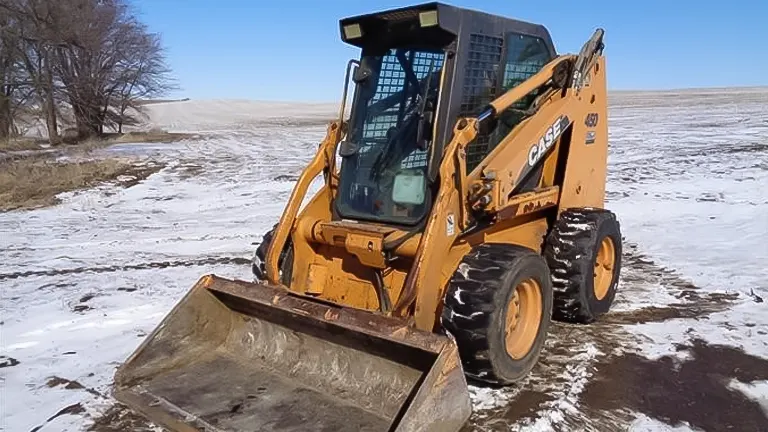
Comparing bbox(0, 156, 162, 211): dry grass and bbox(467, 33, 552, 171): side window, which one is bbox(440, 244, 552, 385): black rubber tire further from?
bbox(0, 156, 162, 211): dry grass

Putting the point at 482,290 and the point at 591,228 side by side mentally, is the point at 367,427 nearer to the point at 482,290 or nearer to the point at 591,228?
the point at 482,290

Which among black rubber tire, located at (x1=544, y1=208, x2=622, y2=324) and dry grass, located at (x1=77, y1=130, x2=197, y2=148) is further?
dry grass, located at (x1=77, y1=130, x2=197, y2=148)

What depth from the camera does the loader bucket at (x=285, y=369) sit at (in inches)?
136

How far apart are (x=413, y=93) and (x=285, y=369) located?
6.82 ft

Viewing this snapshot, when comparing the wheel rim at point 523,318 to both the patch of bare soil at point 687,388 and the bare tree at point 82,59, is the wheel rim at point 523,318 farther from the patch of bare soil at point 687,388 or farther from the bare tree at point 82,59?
the bare tree at point 82,59

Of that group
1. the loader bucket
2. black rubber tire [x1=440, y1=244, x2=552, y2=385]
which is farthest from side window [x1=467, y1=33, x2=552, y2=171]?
the loader bucket

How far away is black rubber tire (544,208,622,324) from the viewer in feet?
16.7

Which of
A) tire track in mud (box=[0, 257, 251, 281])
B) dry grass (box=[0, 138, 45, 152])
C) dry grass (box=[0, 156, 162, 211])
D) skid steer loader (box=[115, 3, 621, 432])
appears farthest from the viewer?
dry grass (box=[0, 138, 45, 152])

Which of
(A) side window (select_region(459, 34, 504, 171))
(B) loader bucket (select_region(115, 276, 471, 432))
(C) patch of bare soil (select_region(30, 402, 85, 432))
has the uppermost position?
(A) side window (select_region(459, 34, 504, 171))

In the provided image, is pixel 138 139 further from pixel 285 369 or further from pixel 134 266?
pixel 285 369

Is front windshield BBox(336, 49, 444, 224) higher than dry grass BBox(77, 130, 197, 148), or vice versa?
front windshield BBox(336, 49, 444, 224)

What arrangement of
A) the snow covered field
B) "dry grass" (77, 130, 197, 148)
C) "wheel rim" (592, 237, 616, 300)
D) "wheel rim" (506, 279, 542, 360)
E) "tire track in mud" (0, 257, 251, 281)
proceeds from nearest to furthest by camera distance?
the snow covered field → "wheel rim" (506, 279, 542, 360) → "wheel rim" (592, 237, 616, 300) → "tire track in mud" (0, 257, 251, 281) → "dry grass" (77, 130, 197, 148)

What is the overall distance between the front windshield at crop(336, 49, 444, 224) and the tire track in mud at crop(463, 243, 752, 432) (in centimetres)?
131

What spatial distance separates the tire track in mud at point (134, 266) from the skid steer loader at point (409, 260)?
3031mm
